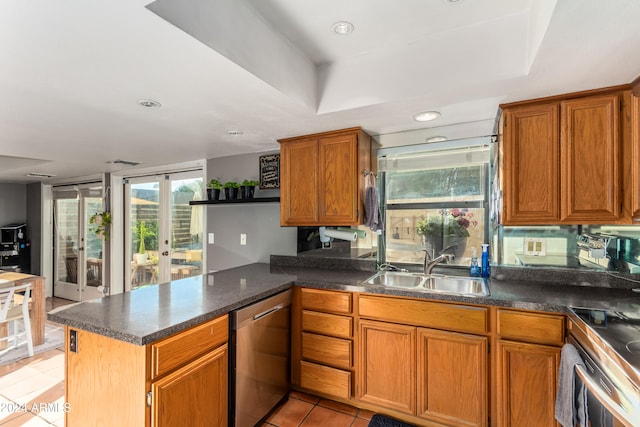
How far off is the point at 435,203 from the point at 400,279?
70 cm

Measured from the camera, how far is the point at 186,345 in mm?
1444

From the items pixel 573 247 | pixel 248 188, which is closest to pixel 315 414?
pixel 248 188

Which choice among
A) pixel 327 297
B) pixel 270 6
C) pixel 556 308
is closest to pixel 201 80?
pixel 270 6

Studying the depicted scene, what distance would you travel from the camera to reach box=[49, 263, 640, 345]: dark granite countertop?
1.38 m

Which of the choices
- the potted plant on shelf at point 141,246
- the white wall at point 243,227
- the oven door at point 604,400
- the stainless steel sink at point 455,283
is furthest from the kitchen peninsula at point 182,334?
the potted plant on shelf at point 141,246

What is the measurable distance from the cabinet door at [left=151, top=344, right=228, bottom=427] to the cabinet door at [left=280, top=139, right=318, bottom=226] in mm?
1251

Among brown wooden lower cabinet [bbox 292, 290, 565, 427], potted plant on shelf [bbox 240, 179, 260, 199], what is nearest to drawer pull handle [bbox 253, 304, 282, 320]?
brown wooden lower cabinet [bbox 292, 290, 565, 427]

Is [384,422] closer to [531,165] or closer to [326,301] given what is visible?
[326,301]

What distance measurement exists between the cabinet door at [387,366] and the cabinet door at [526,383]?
49 cm

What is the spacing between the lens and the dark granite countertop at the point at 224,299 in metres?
1.38

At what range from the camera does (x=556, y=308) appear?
1.61m

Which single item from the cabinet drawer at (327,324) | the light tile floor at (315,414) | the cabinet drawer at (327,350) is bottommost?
the light tile floor at (315,414)

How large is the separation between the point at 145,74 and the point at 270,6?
0.67 m

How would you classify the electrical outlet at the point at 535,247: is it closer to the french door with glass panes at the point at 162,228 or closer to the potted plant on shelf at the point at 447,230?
the potted plant on shelf at the point at 447,230
